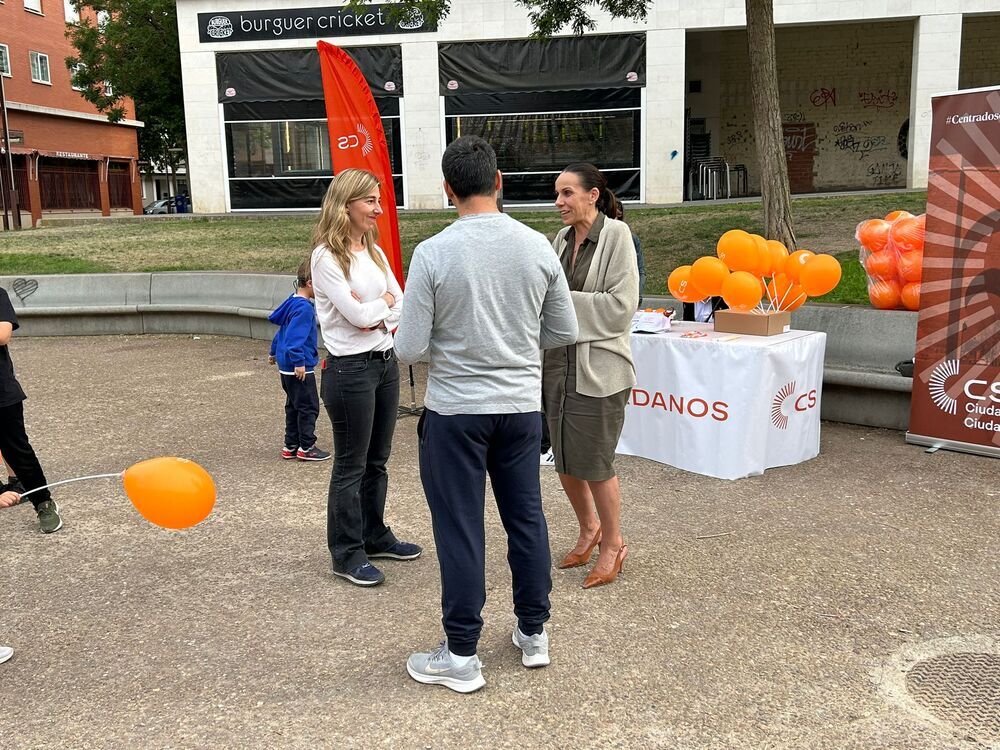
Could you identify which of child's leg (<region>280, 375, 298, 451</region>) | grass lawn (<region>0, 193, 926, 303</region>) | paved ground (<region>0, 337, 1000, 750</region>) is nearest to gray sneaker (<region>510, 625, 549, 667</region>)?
paved ground (<region>0, 337, 1000, 750</region>)

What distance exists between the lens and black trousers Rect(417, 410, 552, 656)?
2.98 metres

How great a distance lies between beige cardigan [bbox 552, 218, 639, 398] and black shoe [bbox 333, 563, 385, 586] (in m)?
1.22

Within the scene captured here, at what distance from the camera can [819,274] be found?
19.6 feet

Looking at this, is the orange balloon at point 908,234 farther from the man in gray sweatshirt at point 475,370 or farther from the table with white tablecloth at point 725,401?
the man in gray sweatshirt at point 475,370

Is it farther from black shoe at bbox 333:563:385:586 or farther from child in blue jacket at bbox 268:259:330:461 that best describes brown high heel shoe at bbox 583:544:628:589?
child in blue jacket at bbox 268:259:330:461

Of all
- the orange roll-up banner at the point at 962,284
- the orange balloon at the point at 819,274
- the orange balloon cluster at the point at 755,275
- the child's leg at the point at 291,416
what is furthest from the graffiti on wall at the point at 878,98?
the child's leg at the point at 291,416

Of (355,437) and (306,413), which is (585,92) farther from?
(355,437)

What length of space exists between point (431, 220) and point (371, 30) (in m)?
9.13

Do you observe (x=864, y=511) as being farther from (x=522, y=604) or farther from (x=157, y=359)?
(x=157, y=359)

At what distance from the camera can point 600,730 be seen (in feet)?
9.50

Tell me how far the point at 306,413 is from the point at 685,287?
2.72m

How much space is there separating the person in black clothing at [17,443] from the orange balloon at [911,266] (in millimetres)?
5743

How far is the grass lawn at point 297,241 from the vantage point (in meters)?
12.2

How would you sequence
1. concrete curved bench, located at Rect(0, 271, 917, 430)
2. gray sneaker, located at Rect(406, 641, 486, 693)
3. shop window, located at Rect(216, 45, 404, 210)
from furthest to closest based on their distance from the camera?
shop window, located at Rect(216, 45, 404, 210) → concrete curved bench, located at Rect(0, 271, 917, 430) → gray sneaker, located at Rect(406, 641, 486, 693)
